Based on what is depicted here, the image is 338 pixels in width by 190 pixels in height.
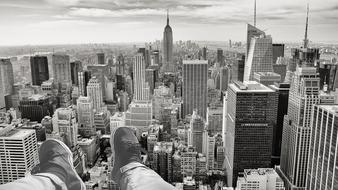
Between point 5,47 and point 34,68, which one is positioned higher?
point 5,47

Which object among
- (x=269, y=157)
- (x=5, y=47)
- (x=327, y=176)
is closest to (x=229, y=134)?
(x=269, y=157)

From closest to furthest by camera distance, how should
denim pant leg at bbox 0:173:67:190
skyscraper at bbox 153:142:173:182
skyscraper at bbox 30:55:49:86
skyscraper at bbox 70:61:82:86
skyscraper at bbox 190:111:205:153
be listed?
denim pant leg at bbox 0:173:67:190 < skyscraper at bbox 153:142:173:182 < skyscraper at bbox 190:111:205:153 < skyscraper at bbox 30:55:49:86 < skyscraper at bbox 70:61:82:86

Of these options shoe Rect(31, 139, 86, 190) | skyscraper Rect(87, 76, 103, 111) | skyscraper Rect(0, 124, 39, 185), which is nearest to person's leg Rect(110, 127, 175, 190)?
shoe Rect(31, 139, 86, 190)

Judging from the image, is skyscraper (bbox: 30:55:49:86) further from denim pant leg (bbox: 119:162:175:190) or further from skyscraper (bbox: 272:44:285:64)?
denim pant leg (bbox: 119:162:175:190)

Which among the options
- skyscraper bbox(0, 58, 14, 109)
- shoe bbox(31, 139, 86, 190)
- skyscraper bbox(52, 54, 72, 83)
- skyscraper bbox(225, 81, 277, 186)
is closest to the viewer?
shoe bbox(31, 139, 86, 190)

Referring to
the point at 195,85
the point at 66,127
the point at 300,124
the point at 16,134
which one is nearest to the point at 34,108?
the point at 66,127

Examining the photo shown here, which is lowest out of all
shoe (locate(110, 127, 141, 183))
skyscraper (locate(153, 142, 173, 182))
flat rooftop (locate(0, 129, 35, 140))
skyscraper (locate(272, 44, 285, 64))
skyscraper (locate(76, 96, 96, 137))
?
skyscraper (locate(153, 142, 173, 182))

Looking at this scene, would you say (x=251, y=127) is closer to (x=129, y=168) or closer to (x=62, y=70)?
(x=129, y=168)

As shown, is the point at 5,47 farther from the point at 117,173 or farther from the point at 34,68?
the point at 34,68
